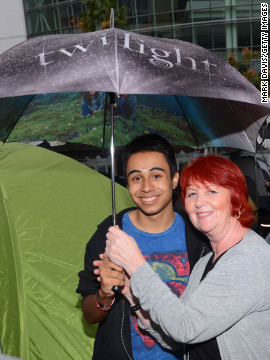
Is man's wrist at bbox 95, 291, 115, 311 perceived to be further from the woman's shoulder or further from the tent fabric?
the tent fabric

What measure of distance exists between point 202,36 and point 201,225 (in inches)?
908

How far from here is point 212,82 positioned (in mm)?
1772

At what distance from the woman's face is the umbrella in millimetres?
364

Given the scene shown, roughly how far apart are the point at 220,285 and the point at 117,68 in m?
0.81

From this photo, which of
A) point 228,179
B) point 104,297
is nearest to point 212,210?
point 228,179

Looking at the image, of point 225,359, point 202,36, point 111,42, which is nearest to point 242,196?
point 225,359

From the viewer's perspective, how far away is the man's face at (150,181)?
2041 mm

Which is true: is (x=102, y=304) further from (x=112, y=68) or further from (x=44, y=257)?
(x=44, y=257)

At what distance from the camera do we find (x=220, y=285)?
1422 mm

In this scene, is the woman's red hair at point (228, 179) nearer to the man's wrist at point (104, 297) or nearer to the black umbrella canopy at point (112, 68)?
the black umbrella canopy at point (112, 68)

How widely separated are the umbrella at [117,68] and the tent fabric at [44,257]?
5.00ft

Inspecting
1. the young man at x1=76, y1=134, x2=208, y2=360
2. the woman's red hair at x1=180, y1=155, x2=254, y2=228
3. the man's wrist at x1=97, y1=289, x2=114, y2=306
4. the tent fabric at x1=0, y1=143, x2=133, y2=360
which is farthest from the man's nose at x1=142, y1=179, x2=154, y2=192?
the tent fabric at x1=0, y1=143, x2=133, y2=360

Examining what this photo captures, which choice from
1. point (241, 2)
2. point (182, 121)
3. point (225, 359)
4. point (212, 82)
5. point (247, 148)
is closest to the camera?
point (225, 359)

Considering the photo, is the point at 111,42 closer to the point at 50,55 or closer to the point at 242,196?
the point at 50,55
